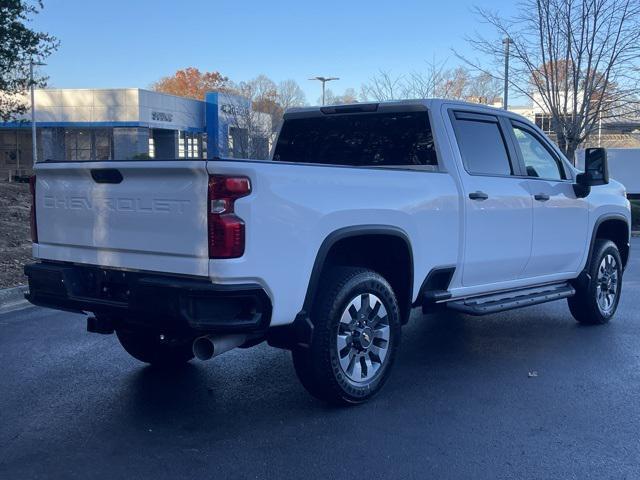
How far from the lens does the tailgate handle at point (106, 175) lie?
4438 mm

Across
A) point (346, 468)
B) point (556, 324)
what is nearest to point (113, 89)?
point (556, 324)

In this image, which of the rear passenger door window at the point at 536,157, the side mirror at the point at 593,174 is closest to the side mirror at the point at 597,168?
the side mirror at the point at 593,174

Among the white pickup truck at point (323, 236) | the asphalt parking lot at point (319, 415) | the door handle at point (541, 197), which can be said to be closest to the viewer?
the asphalt parking lot at point (319, 415)

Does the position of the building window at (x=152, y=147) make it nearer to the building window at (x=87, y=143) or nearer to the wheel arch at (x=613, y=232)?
the building window at (x=87, y=143)

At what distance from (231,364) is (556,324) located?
144 inches

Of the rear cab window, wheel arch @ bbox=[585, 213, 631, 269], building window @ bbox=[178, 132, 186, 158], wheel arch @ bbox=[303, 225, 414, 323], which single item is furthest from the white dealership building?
wheel arch @ bbox=[303, 225, 414, 323]

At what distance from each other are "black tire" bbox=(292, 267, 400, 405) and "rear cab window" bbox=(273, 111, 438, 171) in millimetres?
1356

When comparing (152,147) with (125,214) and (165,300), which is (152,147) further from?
(165,300)

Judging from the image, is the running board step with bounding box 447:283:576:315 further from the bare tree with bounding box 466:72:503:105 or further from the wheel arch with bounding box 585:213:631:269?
the bare tree with bounding box 466:72:503:105

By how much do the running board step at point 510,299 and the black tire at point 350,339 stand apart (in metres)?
0.81

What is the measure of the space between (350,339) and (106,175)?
75.5 inches

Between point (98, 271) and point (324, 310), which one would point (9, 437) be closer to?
point (98, 271)

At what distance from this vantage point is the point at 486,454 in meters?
4.06

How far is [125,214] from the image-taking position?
14.5 feet
